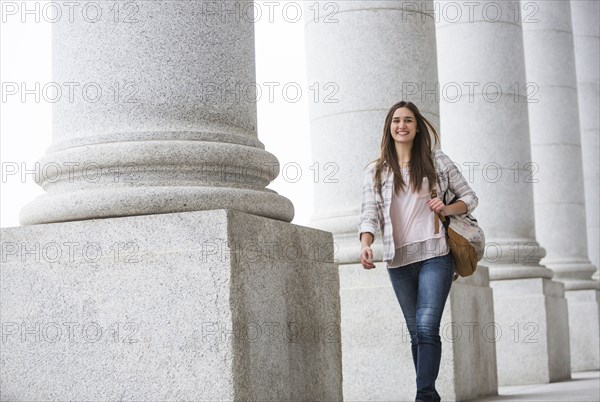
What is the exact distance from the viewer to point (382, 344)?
162ft

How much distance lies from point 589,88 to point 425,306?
81.4m

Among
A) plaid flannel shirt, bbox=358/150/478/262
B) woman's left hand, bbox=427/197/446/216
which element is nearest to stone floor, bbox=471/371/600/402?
plaid flannel shirt, bbox=358/150/478/262

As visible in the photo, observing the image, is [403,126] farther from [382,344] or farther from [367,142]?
[382,344]

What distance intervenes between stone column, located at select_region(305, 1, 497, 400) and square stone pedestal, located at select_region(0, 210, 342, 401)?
19.4 m

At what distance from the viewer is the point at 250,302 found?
2814 centimetres

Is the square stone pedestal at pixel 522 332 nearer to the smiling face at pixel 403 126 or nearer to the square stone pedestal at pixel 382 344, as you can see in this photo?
the square stone pedestal at pixel 382 344

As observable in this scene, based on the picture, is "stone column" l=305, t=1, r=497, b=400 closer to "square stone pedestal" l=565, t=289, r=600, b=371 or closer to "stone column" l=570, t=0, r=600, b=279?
"square stone pedestal" l=565, t=289, r=600, b=371

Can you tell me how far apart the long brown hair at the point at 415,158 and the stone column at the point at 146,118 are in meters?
Result: 6.40

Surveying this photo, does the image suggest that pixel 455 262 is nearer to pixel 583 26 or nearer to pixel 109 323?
pixel 109 323

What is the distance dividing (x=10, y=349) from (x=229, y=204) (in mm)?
7009

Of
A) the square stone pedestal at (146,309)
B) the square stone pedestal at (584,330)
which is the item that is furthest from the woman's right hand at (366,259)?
the square stone pedestal at (584,330)

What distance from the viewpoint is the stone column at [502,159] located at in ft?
226

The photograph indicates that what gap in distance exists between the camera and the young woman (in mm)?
34344

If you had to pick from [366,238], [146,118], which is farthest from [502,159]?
[146,118]
